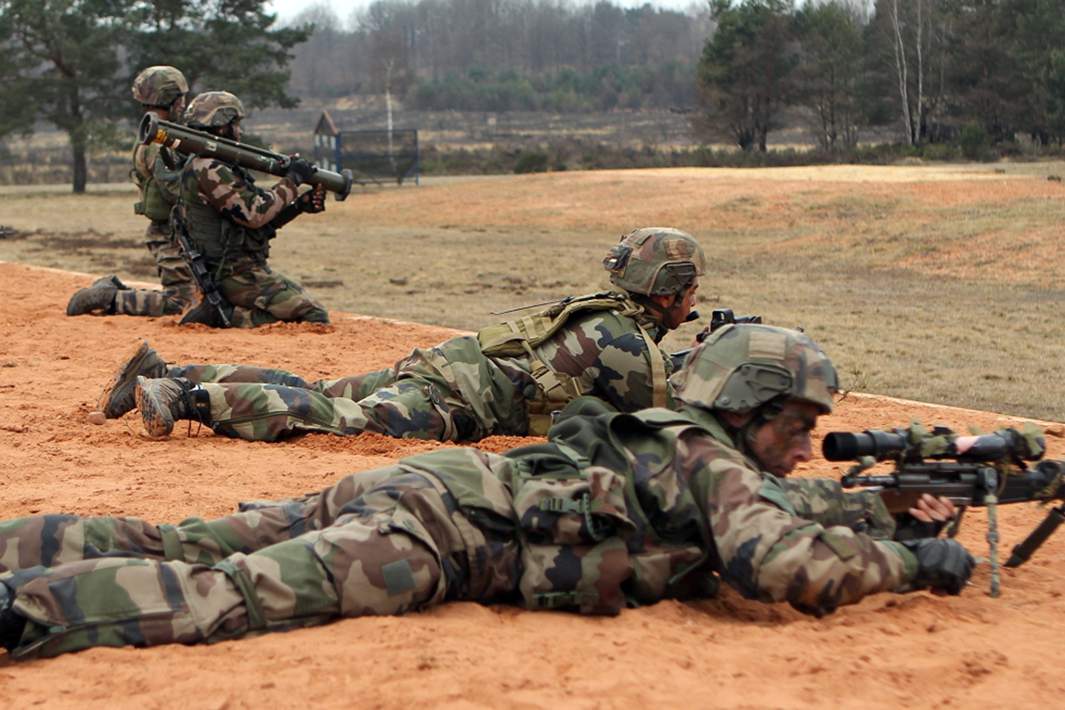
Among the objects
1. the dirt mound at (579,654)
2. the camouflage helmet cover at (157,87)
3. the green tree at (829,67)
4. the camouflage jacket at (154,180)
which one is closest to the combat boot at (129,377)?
the dirt mound at (579,654)

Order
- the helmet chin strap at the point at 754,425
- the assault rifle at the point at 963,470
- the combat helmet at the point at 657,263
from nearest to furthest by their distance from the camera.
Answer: the helmet chin strap at the point at 754,425 < the assault rifle at the point at 963,470 < the combat helmet at the point at 657,263

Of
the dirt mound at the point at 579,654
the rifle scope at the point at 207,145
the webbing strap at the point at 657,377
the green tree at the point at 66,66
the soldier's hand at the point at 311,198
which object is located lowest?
the dirt mound at the point at 579,654

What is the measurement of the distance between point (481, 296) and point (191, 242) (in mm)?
5394

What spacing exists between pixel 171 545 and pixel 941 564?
8.01ft

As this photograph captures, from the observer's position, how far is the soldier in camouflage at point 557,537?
14.2 ft

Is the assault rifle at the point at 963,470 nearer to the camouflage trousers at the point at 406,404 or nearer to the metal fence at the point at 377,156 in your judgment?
the camouflage trousers at the point at 406,404

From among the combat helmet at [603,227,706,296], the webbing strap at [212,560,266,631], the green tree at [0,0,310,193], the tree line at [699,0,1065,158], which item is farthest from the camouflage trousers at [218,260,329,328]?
the tree line at [699,0,1065,158]

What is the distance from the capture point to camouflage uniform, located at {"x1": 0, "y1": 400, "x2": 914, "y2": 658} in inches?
170

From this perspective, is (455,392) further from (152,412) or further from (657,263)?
(152,412)

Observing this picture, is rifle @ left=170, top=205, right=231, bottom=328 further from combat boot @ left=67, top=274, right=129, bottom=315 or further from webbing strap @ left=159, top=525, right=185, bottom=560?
webbing strap @ left=159, top=525, right=185, bottom=560

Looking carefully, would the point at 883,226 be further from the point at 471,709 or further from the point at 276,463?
the point at 471,709

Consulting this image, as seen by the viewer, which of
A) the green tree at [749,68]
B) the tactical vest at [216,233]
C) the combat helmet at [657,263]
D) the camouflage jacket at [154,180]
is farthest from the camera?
the green tree at [749,68]

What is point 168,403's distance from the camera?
23.9 ft

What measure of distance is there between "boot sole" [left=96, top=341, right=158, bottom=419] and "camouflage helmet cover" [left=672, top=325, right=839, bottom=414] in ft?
12.3
